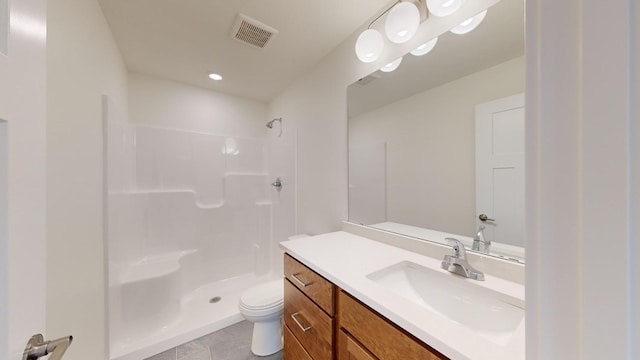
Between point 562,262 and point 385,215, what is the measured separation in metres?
1.12

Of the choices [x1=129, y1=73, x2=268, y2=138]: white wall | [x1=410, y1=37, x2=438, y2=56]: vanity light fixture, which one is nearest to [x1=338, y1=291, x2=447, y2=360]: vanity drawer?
[x1=410, y1=37, x2=438, y2=56]: vanity light fixture

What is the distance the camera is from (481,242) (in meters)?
0.93

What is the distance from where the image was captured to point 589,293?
0.79ft

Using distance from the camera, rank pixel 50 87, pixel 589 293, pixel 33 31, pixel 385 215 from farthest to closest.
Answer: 1. pixel 385 215
2. pixel 50 87
3. pixel 33 31
4. pixel 589 293

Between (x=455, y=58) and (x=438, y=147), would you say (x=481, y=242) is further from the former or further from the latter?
(x=455, y=58)

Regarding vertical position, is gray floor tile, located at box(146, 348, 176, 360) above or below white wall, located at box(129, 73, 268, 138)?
below

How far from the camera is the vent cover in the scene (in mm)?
1432

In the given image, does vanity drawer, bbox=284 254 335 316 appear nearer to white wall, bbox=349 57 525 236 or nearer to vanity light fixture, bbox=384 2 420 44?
white wall, bbox=349 57 525 236

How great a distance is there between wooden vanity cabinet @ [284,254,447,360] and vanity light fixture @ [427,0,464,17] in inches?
50.5

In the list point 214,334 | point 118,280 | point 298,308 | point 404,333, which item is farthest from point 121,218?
point 404,333

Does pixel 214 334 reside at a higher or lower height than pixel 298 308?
lower

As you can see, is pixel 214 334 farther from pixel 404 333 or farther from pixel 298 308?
pixel 404 333

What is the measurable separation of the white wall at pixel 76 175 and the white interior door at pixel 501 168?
1.72 metres

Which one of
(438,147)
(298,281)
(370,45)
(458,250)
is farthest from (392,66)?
(298,281)
